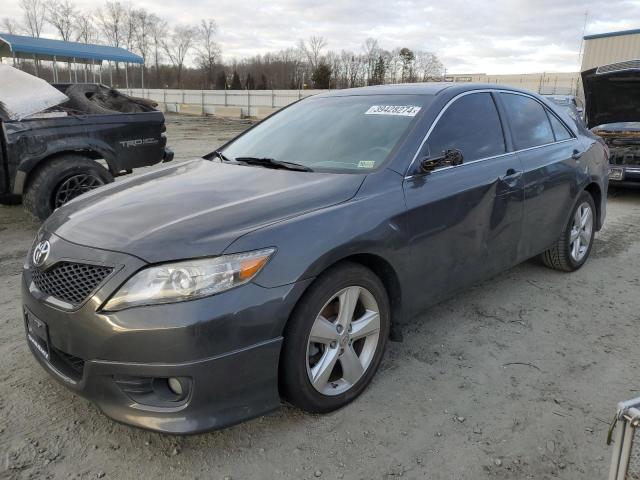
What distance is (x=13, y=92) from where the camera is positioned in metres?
5.93

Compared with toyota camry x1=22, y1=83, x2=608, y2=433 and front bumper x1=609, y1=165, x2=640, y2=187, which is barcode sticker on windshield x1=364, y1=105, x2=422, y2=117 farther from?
front bumper x1=609, y1=165, x2=640, y2=187

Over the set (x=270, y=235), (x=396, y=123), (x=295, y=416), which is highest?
(x=396, y=123)

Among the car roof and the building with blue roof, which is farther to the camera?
the building with blue roof

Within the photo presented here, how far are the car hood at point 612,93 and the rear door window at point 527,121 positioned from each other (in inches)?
182

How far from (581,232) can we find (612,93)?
526 cm

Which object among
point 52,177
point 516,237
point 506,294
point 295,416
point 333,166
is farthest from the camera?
point 52,177

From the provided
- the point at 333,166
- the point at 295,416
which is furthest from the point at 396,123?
the point at 295,416

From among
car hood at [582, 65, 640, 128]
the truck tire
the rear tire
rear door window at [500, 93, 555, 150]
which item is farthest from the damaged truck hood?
car hood at [582, 65, 640, 128]

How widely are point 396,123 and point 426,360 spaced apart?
1.48 metres

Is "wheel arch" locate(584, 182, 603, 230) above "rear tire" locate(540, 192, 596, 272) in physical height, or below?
above

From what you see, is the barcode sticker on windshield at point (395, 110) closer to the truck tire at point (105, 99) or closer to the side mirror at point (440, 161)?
the side mirror at point (440, 161)

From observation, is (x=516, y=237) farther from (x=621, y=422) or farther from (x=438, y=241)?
(x=621, y=422)

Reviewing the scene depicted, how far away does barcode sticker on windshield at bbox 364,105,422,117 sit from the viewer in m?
3.24

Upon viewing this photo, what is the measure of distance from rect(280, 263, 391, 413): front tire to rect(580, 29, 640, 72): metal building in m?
19.7
